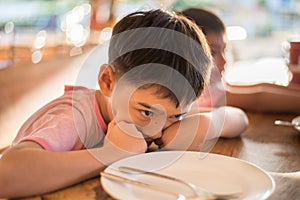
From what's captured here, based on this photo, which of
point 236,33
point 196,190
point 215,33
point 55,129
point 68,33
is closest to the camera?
point 196,190

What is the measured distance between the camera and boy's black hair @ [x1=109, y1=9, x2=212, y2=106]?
2.77ft

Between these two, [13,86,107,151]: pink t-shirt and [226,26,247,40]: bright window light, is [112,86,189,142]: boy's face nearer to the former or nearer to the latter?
[13,86,107,151]: pink t-shirt

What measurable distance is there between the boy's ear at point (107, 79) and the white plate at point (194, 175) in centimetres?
17

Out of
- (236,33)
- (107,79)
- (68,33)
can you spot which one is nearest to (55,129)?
(107,79)

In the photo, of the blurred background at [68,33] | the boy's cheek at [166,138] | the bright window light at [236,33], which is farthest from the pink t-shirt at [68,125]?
the bright window light at [236,33]

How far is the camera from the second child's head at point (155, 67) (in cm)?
85

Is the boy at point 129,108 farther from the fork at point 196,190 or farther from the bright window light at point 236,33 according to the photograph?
the bright window light at point 236,33

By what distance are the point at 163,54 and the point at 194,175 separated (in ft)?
0.68

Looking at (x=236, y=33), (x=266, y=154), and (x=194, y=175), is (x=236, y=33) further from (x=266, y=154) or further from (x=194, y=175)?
(x=194, y=175)

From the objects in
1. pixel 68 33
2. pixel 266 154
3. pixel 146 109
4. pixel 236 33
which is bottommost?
pixel 68 33

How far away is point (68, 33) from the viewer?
16.4ft

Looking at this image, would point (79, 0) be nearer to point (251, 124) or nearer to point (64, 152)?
point (251, 124)

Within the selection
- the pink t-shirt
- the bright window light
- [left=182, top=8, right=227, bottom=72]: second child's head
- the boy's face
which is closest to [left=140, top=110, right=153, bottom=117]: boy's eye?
the boy's face

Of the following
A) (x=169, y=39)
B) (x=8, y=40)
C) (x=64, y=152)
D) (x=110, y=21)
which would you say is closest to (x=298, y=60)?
(x=169, y=39)
